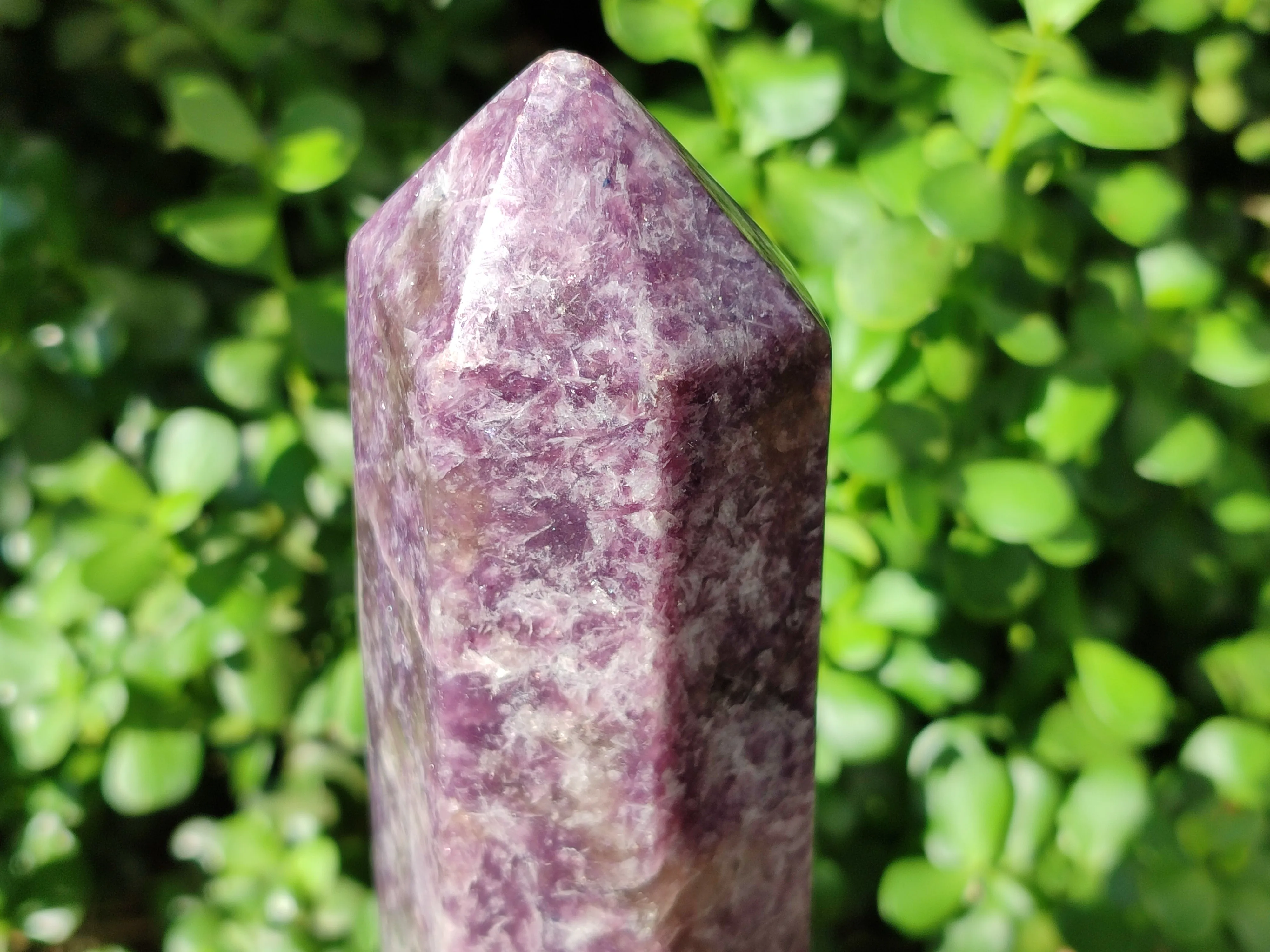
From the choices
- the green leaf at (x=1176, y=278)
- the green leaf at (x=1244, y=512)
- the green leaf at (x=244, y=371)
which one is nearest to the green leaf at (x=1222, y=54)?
the green leaf at (x=1176, y=278)

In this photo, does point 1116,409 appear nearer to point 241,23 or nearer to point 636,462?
point 636,462

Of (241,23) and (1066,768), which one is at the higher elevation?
(241,23)

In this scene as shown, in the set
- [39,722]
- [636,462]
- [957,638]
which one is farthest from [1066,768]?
[39,722]

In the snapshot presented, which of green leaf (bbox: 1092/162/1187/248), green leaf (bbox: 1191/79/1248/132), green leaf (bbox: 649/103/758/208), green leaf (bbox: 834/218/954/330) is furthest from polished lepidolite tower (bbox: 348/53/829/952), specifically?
green leaf (bbox: 1191/79/1248/132)

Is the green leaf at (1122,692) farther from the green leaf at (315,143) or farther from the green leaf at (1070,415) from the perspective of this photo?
the green leaf at (315,143)

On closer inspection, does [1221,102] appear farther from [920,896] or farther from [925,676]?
[920,896]

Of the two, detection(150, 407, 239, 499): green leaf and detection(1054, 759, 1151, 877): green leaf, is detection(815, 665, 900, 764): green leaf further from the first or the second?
→ detection(150, 407, 239, 499): green leaf

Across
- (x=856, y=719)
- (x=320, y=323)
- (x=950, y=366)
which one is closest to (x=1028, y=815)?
(x=856, y=719)
